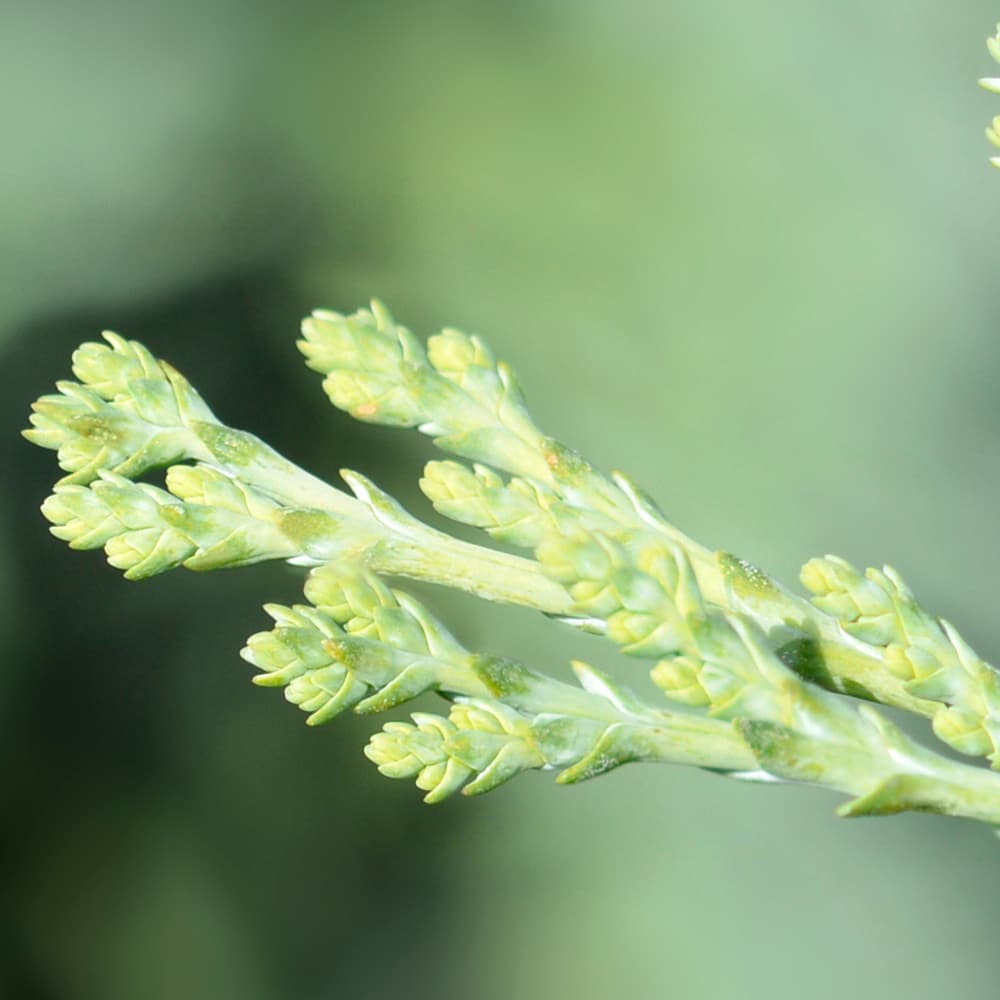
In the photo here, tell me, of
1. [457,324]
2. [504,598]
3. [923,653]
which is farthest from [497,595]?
[457,324]

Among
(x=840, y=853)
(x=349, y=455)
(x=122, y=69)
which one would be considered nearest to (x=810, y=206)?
(x=349, y=455)

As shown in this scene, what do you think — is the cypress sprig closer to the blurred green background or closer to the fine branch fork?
the fine branch fork

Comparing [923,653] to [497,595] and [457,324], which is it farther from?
[457,324]

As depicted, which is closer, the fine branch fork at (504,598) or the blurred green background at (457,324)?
the fine branch fork at (504,598)

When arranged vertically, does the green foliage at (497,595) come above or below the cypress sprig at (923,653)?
above

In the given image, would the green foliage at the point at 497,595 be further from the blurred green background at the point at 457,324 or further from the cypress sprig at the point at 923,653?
the blurred green background at the point at 457,324

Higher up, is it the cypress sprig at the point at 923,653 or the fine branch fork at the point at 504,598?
the fine branch fork at the point at 504,598

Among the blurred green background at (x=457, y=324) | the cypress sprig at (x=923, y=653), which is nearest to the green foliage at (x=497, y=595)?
→ the cypress sprig at (x=923, y=653)
